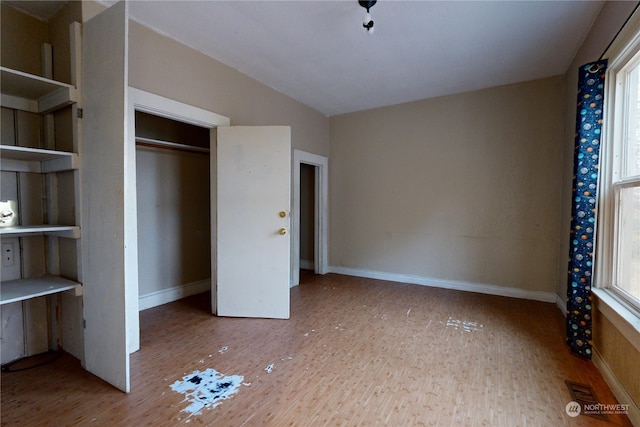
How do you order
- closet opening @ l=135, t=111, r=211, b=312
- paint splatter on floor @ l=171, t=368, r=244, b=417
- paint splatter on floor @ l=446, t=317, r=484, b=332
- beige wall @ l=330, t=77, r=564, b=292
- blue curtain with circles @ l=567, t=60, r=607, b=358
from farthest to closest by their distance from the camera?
beige wall @ l=330, t=77, r=564, b=292 → closet opening @ l=135, t=111, r=211, b=312 → paint splatter on floor @ l=446, t=317, r=484, b=332 → blue curtain with circles @ l=567, t=60, r=607, b=358 → paint splatter on floor @ l=171, t=368, r=244, b=417

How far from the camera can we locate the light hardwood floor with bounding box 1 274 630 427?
169 centimetres

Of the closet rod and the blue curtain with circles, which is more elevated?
the closet rod

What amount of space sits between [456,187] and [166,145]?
3783 millimetres

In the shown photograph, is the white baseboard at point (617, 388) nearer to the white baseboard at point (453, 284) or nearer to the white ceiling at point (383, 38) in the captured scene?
the white baseboard at point (453, 284)

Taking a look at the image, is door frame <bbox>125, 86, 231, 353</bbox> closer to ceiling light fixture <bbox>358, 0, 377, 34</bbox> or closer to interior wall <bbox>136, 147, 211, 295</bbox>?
interior wall <bbox>136, 147, 211, 295</bbox>

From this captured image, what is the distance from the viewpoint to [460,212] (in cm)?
410

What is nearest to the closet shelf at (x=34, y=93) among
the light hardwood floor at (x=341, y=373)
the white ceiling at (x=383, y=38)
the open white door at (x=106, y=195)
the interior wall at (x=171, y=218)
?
the open white door at (x=106, y=195)

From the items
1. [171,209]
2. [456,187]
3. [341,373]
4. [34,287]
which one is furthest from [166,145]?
[456,187]

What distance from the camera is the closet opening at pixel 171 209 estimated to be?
340cm

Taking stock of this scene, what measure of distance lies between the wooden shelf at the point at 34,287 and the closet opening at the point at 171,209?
121 centimetres

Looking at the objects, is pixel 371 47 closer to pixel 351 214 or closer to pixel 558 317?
pixel 351 214

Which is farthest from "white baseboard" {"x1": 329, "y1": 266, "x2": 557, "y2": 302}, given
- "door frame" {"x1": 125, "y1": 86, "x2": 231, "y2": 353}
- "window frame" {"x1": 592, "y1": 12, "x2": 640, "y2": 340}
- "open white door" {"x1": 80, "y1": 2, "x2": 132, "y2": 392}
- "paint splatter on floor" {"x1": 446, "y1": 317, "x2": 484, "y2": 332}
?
"open white door" {"x1": 80, "y1": 2, "x2": 132, "y2": 392}

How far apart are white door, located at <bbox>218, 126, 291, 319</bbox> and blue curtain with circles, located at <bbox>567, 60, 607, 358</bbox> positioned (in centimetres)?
244

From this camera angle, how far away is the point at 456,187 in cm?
412
